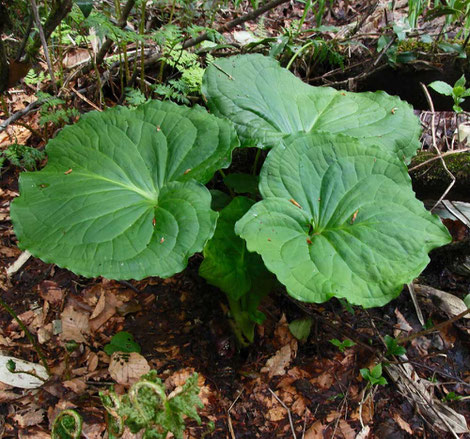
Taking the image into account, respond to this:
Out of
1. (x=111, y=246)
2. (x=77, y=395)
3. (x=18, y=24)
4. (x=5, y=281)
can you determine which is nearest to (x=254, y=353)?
(x=77, y=395)

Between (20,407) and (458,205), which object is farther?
(458,205)

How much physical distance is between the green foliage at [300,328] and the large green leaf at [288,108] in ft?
2.86

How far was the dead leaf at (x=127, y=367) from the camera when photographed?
1.67 metres

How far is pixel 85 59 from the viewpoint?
9.16 feet

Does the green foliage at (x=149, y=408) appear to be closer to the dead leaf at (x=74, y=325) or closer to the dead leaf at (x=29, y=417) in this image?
the dead leaf at (x=29, y=417)

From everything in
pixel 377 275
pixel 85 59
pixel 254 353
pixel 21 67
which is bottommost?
pixel 254 353

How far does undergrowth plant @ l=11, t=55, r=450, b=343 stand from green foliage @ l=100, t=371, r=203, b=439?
1.11 feet

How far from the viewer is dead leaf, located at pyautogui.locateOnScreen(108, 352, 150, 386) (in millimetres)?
1671

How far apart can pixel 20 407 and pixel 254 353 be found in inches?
38.9

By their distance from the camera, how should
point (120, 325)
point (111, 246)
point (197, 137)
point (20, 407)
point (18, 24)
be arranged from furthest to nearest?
point (18, 24) < point (120, 325) < point (197, 137) < point (20, 407) < point (111, 246)

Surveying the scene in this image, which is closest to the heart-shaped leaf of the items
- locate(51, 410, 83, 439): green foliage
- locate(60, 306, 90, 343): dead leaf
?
locate(60, 306, 90, 343): dead leaf

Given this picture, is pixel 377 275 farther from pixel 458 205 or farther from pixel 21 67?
pixel 21 67

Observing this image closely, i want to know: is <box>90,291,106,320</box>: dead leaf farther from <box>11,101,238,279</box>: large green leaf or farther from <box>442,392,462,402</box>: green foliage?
<box>442,392,462,402</box>: green foliage

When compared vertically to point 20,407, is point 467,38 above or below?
above
